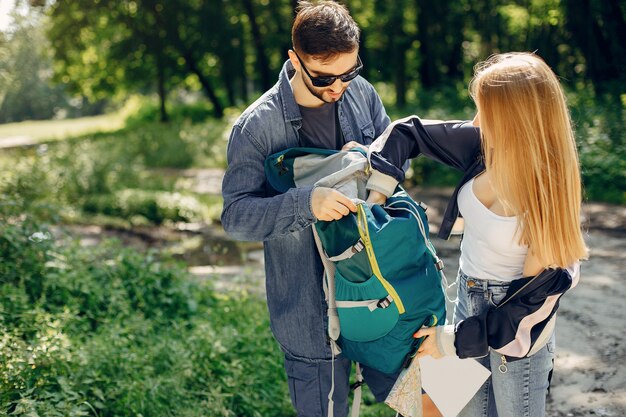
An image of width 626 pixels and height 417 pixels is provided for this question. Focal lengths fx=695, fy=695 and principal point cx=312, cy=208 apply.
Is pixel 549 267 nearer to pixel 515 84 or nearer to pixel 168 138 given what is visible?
pixel 515 84

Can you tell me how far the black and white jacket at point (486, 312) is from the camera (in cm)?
214

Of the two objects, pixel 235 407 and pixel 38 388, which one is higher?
pixel 38 388

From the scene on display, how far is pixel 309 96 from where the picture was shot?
97.9 inches

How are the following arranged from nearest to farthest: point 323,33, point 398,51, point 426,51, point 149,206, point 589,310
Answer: point 323,33 → point 589,310 → point 149,206 → point 426,51 → point 398,51

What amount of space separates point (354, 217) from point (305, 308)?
0.47 meters

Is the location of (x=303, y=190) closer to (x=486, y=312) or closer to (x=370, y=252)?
(x=370, y=252)

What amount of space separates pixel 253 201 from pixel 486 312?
0.85m

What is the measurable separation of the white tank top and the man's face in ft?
1.79

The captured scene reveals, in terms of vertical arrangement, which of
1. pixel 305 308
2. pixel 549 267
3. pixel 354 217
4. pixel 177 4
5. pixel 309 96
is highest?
pixel 177 4

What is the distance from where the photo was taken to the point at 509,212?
2146 millimetres

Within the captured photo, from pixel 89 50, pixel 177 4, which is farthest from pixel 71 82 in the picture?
pixel 177 4

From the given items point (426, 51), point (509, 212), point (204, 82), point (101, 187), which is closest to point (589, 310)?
point (509, 212)

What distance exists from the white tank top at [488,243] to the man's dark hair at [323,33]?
63 cm

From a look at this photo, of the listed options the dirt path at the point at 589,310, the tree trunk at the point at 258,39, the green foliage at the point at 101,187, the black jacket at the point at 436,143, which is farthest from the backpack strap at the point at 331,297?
the tree trunk at the point at 258,39
